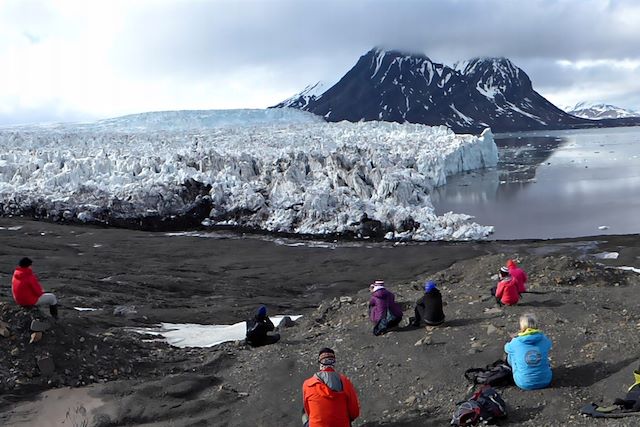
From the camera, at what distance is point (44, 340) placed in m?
6.90

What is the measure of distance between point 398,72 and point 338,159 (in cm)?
13737

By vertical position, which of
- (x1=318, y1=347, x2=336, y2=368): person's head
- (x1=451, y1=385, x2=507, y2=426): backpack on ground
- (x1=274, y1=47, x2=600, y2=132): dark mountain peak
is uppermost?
(x1=274, y1=47, x2=600, y2=132): dark mountain peak

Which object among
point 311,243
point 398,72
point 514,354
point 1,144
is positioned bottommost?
point 311,243

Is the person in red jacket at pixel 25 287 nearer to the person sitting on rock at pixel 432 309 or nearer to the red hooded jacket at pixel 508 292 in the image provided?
the person sitting on rock at pixel 432 309

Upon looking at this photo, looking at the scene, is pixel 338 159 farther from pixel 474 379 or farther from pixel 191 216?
pixel 474 379

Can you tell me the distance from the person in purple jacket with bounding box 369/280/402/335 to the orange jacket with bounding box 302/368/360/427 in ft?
10.7

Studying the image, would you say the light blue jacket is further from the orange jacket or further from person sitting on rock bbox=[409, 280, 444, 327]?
person sitting on rock bbox=[409, 280, 444, 327]

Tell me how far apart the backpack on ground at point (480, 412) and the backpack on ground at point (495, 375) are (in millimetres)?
523

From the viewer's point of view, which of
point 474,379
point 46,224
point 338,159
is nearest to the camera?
point 474,379

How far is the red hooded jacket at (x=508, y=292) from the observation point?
807 cm

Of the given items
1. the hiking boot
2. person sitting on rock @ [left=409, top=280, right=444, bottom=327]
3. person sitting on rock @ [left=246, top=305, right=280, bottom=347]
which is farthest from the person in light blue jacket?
the hiking boot

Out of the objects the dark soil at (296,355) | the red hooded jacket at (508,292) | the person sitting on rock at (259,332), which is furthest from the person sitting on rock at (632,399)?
the person sitting on rock at (259,332)

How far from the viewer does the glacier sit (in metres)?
22.6

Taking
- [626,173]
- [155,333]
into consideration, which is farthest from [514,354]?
[626,173]
